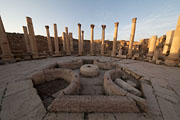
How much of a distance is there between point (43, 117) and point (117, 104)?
1.55 metres

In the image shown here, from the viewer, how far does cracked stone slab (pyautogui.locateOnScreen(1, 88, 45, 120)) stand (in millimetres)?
1221

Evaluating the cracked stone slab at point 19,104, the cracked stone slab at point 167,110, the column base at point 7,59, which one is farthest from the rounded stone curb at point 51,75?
the column base at point 7,59

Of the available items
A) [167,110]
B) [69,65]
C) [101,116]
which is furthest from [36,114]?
[69,65]

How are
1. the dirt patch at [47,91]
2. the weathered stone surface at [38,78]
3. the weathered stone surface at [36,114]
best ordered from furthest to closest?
the weathered stone surface at [38,78], the dirt patch at [47,91], the weathered stone surface at [36,114]

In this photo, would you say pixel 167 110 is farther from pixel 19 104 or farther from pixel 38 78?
pixel 38 78

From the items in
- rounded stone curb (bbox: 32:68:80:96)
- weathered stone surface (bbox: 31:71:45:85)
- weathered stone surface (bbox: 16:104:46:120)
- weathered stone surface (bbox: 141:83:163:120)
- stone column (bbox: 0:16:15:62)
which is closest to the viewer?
weathered stone surface (bbox: 16:104:46:120)

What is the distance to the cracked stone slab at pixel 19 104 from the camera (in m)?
1.22

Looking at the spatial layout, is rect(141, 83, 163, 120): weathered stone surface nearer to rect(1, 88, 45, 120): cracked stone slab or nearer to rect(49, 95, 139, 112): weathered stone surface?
rect(49, 95, 139, 112): weathered stone surface

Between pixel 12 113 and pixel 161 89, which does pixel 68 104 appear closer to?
pixel 12 113

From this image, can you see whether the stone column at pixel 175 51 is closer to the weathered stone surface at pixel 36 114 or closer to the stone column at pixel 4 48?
the weathered stone surface at pixel 36 114

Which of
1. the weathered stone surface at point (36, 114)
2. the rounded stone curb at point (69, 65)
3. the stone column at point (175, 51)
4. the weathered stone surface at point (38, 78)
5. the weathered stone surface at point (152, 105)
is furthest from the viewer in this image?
the rounded stone curb at point (69, 65)

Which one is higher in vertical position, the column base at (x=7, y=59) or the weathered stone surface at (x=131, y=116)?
the column base at (x=7, y=59)

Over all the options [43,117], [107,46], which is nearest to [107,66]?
[43,117]

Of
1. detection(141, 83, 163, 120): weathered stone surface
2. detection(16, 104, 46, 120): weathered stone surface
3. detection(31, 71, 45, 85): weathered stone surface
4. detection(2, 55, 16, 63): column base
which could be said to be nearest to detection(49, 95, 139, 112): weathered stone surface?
detection(16, 104, 46, 120): weathered stone surface
